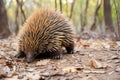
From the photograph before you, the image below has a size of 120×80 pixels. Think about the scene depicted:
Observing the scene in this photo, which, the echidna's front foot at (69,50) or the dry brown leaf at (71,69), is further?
the echidna's front foot at (69,50)

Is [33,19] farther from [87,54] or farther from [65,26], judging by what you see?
[87,54]

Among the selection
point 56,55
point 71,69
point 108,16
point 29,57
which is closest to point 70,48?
point 56,55

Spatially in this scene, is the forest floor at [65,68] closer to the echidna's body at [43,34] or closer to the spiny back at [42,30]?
the echidna's body at [43,34]

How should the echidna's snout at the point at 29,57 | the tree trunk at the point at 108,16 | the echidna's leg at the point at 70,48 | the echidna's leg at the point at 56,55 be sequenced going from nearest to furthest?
the echidna's snout at the point at 29,57 < the echidna's leg at the point at 56,55 < the echidna's leg at the point at 70,48 < the tree trunk at the point at 108,16

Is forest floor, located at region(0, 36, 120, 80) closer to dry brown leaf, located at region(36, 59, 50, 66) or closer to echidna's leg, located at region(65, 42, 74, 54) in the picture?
dry brown leaf, located at region(36, 59, 50, 66)

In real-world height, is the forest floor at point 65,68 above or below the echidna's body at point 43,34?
below

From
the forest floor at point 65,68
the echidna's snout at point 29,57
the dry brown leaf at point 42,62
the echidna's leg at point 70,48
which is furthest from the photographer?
the echidna's leg at point 70,48

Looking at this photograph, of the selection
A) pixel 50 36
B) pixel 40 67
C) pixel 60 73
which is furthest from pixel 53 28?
pixel 60 73

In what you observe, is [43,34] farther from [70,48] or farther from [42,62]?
[70,48]

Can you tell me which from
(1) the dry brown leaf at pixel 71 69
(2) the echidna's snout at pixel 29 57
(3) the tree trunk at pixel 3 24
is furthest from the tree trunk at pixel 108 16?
(1) the dry brown leaf at pixel 71 69

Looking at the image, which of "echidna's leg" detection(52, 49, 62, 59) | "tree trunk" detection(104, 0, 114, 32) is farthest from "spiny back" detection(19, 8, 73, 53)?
"tree trunk" detection(104, 0, 114, 32)
